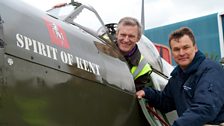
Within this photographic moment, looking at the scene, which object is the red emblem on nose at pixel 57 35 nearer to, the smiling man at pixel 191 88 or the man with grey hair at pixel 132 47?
the smiling man at pixel 191 88

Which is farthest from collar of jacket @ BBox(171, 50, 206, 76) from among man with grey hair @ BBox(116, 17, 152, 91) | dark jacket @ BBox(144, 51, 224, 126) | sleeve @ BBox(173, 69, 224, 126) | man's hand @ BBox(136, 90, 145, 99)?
man with grey hair @ BBox(116, 17, 152, 91)

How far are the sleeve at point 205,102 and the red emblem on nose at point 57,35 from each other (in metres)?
1.18

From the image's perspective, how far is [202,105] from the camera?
3414 millimetres

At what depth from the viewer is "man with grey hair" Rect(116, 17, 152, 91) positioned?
4.45m

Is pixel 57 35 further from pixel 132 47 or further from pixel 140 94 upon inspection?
pixel 132 47

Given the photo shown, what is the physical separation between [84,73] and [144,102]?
3.53 feet

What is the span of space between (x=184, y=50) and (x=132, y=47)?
850 mm

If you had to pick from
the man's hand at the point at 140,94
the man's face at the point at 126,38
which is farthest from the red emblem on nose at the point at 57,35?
the man's face at the point at 126,38

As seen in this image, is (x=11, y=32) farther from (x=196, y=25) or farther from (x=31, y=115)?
(x=196, y=25)

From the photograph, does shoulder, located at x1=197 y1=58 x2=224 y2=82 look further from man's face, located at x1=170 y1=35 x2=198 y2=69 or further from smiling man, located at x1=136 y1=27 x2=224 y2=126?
man's face, located at x1=170 y1=35 x2=198 y2=69

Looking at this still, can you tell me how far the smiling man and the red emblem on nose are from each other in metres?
1.17

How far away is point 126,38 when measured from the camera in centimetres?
448

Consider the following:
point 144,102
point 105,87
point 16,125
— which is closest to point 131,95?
point 144,102

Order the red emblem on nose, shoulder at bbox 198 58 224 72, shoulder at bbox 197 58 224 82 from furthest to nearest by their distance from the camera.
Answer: shoulder at bbox 198 58 224 72
shoulder at bbox 197 58 224 82
the red emblem on nose
